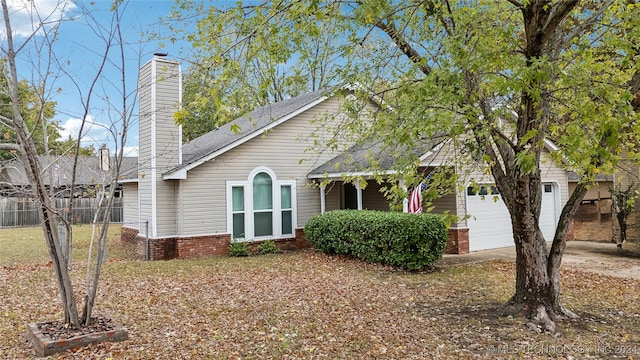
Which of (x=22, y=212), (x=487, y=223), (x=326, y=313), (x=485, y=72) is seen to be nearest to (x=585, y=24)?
(x=485, y=72)

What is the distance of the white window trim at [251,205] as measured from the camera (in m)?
13.4

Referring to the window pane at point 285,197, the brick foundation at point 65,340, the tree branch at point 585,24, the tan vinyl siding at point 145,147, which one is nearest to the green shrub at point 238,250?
the window pane at point 285,197

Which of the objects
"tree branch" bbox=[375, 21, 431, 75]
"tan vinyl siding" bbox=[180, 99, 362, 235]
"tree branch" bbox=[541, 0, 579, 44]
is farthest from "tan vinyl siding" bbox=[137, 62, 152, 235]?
"tree branch" bbox=[541, 0, 579, 44]

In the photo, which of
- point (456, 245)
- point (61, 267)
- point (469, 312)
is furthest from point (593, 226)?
point (61, 267)

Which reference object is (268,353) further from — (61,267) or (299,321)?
(61,267)

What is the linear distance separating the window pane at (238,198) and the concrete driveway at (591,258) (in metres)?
5.98

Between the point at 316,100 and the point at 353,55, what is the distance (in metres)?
7.33

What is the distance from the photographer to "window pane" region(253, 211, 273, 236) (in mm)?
13875

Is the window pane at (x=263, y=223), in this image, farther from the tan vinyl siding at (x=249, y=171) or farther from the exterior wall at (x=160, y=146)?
the exterior wall at (x=160, y=146)

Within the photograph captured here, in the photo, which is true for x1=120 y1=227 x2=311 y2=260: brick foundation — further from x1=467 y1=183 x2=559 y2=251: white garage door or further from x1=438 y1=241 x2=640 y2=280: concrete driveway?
x1=467 y1=183 x2=559 y2=251: white garage door

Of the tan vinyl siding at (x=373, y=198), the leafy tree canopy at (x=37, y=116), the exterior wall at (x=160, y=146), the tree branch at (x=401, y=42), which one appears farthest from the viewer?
the tan vinyl siding at (x=373, y=198)

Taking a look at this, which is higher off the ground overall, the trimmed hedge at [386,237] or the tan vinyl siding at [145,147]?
the tan vinyl siding at [145,147]

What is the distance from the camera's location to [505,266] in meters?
11.1

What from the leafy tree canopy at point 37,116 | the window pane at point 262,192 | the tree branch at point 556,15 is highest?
the tree branch at point 556,15
